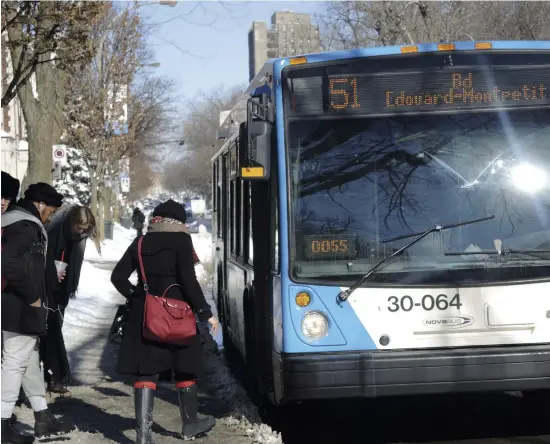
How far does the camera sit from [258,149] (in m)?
7.19

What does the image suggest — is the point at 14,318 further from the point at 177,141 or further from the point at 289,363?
the point at 177,141

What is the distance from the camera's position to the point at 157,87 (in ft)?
164

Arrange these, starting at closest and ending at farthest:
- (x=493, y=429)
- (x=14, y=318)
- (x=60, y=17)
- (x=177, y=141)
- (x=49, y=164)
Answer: (x=14, y=318) → (x=493, y=429) → (x=60, y=17) → (x=49, y=164) → (x=177, y=141)

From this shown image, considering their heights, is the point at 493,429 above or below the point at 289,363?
below

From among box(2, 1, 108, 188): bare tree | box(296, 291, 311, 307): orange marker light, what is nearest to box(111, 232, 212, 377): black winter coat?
box(296, 291, 311, 307): orange marker light

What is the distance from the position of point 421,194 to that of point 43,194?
2721 millimetres

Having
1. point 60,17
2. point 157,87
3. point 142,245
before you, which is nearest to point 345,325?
point 142,245

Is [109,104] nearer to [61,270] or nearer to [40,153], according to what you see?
[40,153]

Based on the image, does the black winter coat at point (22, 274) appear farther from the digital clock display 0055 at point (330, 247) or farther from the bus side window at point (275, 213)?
the digital clock display 0055 at point (330, 247)

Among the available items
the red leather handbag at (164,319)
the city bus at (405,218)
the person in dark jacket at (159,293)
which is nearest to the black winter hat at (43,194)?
the person in dark jacket at (159,293)

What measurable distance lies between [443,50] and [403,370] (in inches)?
92.1

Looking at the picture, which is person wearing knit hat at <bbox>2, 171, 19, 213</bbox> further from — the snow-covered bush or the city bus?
the snow-covered bush

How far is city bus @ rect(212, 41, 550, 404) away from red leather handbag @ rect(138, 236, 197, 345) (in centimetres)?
70

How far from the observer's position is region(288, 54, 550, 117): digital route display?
7273 mm
